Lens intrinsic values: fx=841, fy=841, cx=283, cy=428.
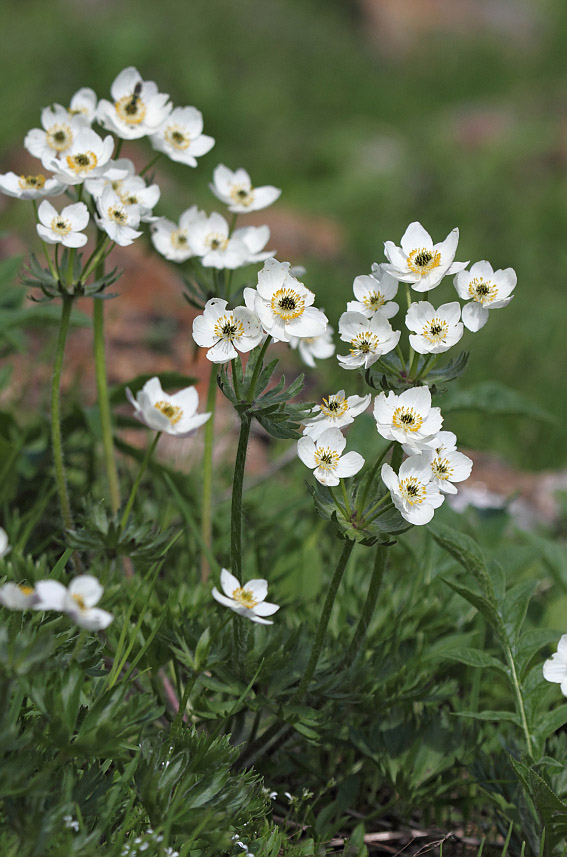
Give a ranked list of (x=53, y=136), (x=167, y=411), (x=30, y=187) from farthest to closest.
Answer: (x=53, y=136)
(x=30, y=187)
(x=167, y=411)

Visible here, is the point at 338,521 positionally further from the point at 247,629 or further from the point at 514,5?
the point at 514,5

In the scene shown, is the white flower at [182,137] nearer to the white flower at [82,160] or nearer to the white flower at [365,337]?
the white flower at [82,160]

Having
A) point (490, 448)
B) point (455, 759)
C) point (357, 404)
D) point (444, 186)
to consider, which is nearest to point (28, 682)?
point (357, 404)

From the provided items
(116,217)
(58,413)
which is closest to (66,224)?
(116,217)

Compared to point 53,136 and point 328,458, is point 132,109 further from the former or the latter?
point 328,458

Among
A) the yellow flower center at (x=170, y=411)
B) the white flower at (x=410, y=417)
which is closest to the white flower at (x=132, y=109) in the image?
the yellow flower center at (x=170, y=411)

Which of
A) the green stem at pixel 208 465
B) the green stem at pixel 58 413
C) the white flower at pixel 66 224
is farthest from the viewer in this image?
the green stem at pixel 208 465
